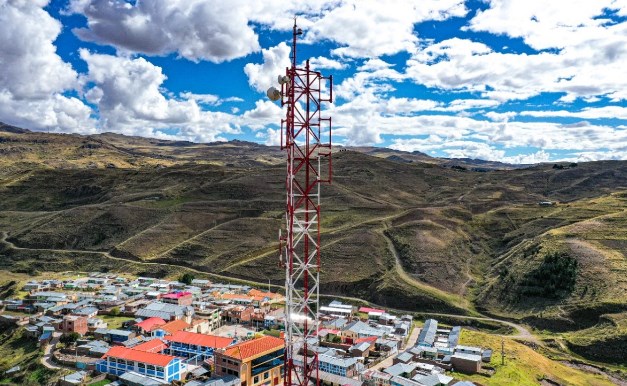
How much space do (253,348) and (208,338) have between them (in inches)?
512

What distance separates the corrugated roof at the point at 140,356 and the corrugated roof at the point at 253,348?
795 centimetres

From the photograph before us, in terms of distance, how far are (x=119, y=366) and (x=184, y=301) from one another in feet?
89.0

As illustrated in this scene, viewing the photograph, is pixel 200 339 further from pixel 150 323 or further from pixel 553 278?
pixel 553 278

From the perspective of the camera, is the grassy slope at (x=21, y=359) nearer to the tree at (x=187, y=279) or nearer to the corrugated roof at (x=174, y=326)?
the corrugated roof at (x=174, y=326)

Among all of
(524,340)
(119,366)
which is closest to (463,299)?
(524,340)

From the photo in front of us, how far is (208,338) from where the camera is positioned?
61312 mm

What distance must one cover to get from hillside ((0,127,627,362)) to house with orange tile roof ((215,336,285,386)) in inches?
1652

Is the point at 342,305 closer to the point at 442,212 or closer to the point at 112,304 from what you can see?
the point at 112,304

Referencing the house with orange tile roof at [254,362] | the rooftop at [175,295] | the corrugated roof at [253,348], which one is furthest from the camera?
the rooftop at [175,295]

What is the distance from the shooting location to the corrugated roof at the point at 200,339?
195 ft

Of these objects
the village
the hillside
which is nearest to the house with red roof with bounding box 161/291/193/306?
the village

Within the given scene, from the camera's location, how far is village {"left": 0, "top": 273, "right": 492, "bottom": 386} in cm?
5222

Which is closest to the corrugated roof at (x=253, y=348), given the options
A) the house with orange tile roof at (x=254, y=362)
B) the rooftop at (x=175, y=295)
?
the house with orange tile roof at (x=254, y=362)

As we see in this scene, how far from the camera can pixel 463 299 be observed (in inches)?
3558
